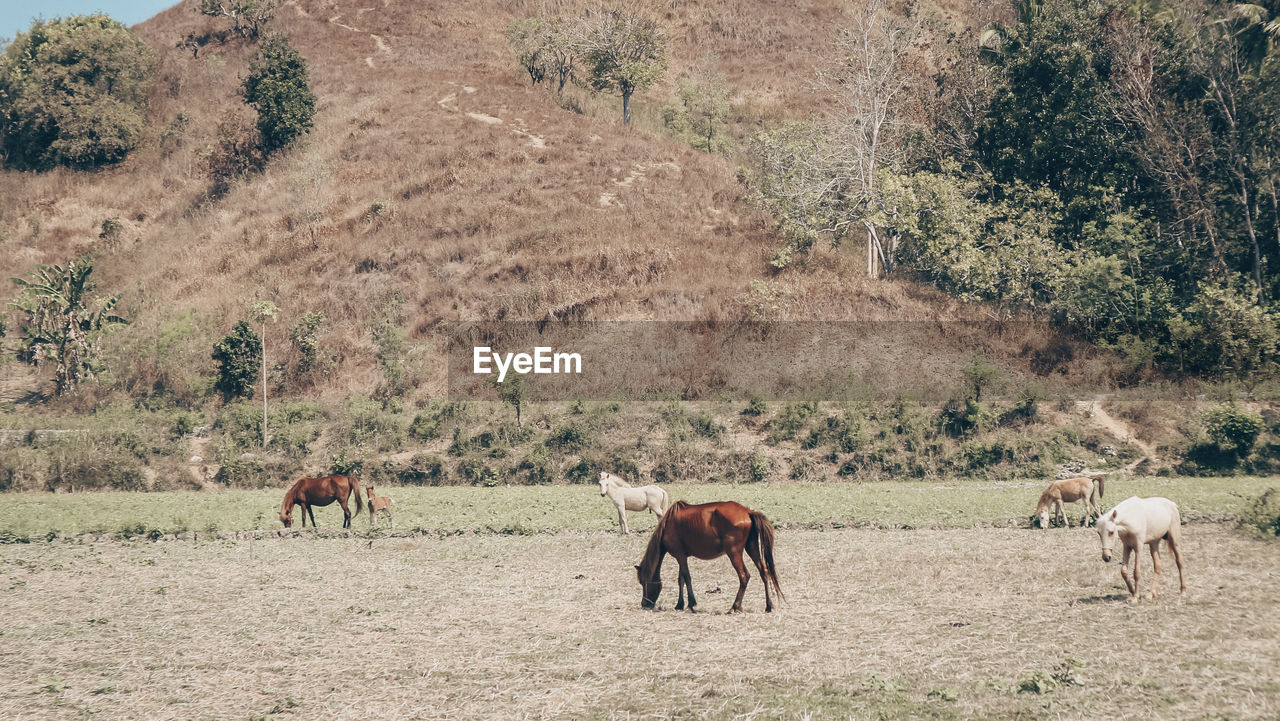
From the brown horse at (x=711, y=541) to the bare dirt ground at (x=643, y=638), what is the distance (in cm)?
59

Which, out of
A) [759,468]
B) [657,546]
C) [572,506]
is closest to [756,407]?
[759,468]

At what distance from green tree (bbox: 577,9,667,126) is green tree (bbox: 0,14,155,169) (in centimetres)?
4328

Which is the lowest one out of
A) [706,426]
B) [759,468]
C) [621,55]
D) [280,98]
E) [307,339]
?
[759,468]

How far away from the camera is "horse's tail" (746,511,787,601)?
15.6 meters

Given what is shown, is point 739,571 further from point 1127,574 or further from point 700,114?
point 700,114

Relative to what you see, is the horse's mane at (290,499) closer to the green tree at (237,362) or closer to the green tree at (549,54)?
the green tree at (237,362)

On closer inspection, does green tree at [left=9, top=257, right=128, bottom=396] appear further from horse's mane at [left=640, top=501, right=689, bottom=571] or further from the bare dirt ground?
horse's mane at [left=640, top=501, right=689, bottom=571]

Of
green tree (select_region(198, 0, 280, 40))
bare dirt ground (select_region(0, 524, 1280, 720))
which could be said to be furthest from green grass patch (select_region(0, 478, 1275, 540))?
green tree (select_region(198, 0, 280, 40))

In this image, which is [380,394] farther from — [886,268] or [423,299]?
[886,268]

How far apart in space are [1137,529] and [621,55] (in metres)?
78.5

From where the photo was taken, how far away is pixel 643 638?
14609 millimetres

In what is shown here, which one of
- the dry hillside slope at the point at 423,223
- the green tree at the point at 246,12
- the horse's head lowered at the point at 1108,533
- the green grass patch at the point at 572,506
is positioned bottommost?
the green grass patch at the point at 572,506

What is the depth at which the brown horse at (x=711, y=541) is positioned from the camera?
1576 cm

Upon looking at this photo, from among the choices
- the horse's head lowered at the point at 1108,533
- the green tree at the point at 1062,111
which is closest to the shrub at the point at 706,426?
the horse's head lowered at the point at 1108,533
